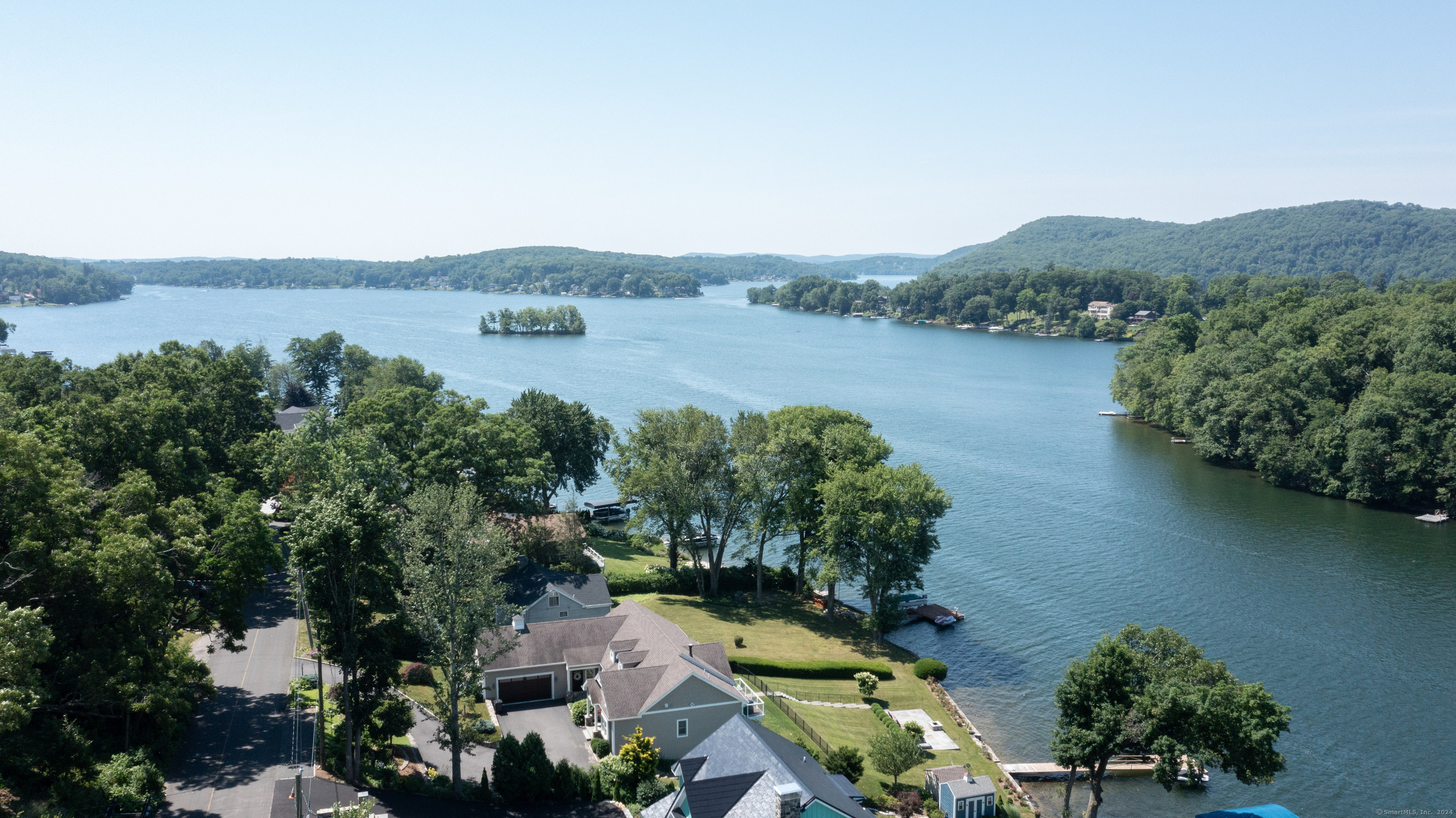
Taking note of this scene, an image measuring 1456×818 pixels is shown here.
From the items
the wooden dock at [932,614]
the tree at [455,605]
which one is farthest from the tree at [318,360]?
the tree at [455,605]

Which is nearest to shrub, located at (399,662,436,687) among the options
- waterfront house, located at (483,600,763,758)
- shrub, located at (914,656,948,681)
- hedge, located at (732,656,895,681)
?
waterfront house, located at (483,600,763,758)

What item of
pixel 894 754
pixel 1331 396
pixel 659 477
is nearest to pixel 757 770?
pixel 894 754

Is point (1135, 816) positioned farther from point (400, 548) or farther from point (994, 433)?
point (994, 433)

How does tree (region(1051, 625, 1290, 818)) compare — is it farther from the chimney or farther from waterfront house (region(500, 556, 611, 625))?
waterfront house (region(500, 556, 611, 625))

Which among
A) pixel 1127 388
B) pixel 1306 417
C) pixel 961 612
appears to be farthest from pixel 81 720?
pixel 1127 388

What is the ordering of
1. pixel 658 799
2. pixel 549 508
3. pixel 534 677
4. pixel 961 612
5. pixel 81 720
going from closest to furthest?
pixel 81 720
pixel 658 799
pixel 534 677
pixel 961 612
pixel 549 508

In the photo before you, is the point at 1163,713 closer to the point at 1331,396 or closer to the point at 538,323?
the point at 1331,396

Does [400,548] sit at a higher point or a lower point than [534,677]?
higher
